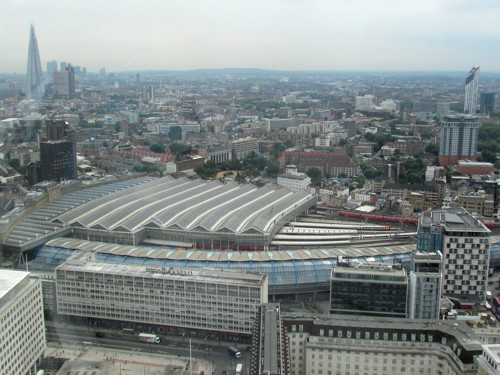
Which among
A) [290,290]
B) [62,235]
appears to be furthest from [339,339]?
[62,235]

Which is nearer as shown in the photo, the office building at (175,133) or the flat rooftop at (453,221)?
the flat rooftop at (453,221)

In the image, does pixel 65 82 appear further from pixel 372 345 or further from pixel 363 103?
pixel 363 103

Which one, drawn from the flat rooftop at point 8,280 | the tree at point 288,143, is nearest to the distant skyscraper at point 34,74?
the flat rooftop at point 8,280

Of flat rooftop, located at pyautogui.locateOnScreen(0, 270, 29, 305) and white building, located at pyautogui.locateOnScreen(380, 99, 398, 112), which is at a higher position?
white building, located at pyautogui.locateOnScreen(380, 99, 398, 112)

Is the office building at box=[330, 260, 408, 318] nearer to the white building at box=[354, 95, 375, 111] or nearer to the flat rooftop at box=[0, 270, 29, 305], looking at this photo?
Result: the flat rooftop at box=[0, 270, 29, 305]

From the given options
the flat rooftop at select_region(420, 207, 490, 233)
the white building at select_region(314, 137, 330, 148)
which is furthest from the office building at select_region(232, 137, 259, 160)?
the flat rooftop at select_region(420, 207, 490, 233)

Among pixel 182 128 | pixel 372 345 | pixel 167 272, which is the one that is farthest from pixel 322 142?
pixel 372 345

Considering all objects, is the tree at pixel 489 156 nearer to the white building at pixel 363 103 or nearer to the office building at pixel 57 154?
the office building at pixel 57 154
